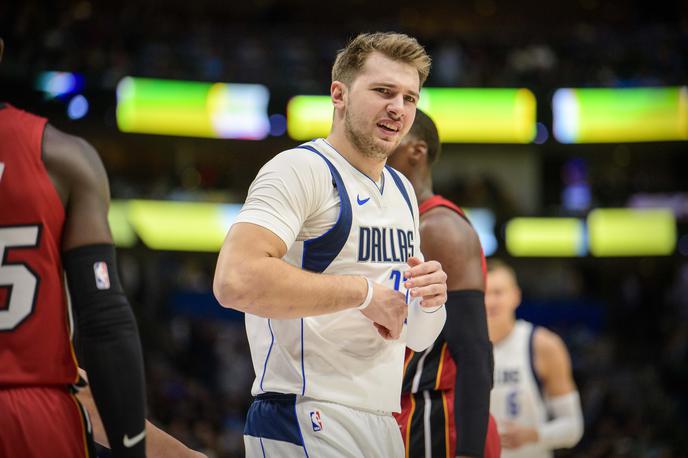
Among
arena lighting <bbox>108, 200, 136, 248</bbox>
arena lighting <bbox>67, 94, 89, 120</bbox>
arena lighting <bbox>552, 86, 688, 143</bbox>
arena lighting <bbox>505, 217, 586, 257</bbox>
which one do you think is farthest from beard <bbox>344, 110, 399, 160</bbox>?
arena lighting <bbox>552, 86, 688, 143</bbox>

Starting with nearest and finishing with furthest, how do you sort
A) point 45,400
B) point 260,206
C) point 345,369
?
1. point 45,400
2. point 260,206
3. point 345,369

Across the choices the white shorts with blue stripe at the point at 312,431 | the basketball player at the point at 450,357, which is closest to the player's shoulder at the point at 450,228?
the basketball player at the point at 450,357

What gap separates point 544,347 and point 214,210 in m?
14.4

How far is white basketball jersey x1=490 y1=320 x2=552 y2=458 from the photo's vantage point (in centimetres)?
638

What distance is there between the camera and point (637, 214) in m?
21.2

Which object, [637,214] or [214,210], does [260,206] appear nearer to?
[214,210]

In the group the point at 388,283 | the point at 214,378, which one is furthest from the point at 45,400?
the point at 214,378

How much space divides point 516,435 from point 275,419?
2.85m

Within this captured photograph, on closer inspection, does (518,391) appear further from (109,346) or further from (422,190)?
(109,346)

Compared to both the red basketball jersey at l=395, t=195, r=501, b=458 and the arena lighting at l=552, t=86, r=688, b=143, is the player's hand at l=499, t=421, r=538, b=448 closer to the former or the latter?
the red basketball jersey at l=395, t=195, r=501, b=458

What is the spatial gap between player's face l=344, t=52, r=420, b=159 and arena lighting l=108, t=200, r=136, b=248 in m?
16.6

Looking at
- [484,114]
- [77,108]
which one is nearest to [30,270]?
[77,108]

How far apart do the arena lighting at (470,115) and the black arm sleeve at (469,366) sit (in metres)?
16.7

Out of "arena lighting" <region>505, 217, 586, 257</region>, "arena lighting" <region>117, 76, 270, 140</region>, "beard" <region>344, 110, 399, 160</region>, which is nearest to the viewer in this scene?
"beard" <region>344, 110, 399, 160</region>
